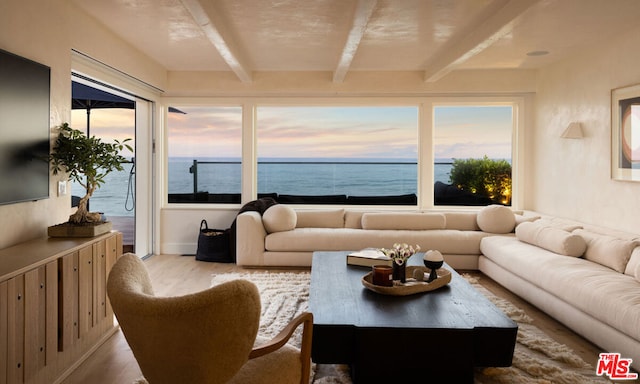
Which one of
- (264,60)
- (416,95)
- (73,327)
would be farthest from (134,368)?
(416,95)

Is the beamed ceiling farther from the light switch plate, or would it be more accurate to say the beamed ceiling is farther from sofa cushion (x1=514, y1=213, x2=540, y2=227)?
sofa cushion (x1=514, y1=213, x2=540, y2=227)

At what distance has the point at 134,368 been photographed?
2.81 metres

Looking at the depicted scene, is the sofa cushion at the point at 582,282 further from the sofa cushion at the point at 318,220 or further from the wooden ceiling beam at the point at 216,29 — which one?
the wooden ceiling beam at the point at 216,29

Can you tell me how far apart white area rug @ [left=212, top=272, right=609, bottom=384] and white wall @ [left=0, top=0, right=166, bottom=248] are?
173 cm

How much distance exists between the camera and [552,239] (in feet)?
13.9

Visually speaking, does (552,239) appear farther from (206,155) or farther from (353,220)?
(206,155)

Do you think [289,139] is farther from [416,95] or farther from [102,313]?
[102,313]

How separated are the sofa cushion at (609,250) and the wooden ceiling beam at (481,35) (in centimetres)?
195

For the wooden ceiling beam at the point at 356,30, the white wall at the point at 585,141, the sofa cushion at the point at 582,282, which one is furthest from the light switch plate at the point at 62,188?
the white wall at the point at 585,141

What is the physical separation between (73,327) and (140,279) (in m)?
1.20

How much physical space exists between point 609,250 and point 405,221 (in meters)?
2.40

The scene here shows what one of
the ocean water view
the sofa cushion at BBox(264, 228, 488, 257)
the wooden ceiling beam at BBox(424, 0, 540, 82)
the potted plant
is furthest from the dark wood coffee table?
the ocean water view

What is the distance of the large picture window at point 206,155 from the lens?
6.57 meters

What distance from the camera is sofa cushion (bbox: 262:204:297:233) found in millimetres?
5535
